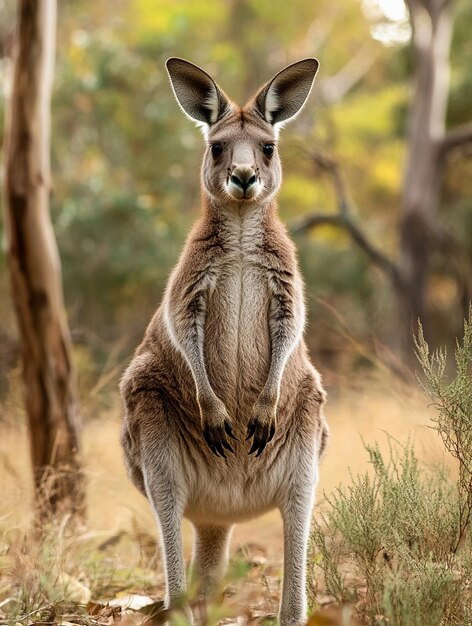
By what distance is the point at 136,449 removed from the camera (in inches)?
149

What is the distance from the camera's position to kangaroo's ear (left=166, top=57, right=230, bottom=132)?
3939mm

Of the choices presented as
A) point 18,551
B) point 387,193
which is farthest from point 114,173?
point 18,551

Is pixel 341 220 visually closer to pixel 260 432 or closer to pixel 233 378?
pixel 233 378

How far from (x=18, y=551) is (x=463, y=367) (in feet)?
6.09

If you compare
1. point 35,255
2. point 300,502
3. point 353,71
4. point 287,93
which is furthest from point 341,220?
point 353,71

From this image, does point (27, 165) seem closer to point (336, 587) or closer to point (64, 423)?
point (64, 423)

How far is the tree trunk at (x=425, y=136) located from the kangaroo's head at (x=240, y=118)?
407 inches

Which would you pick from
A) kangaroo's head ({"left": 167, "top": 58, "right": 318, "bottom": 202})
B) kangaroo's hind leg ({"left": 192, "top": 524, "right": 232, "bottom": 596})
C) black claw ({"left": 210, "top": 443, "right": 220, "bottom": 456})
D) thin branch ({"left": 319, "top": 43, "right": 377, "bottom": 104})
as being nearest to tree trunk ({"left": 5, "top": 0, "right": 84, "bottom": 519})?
kangaroo's hind leg ({"left": 192, "top": 524, "right": 232, "bottom": 596})

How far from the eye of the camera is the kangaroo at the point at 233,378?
11.7 feet

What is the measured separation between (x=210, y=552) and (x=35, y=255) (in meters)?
2.77

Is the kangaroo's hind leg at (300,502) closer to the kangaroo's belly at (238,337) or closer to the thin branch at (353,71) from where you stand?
the kangaroo's belly at (238,337)

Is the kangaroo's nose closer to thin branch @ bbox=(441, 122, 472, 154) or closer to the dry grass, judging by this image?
the dry grass

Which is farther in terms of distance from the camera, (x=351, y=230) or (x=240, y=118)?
(x=351, y=230)

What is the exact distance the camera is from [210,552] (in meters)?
4.12
